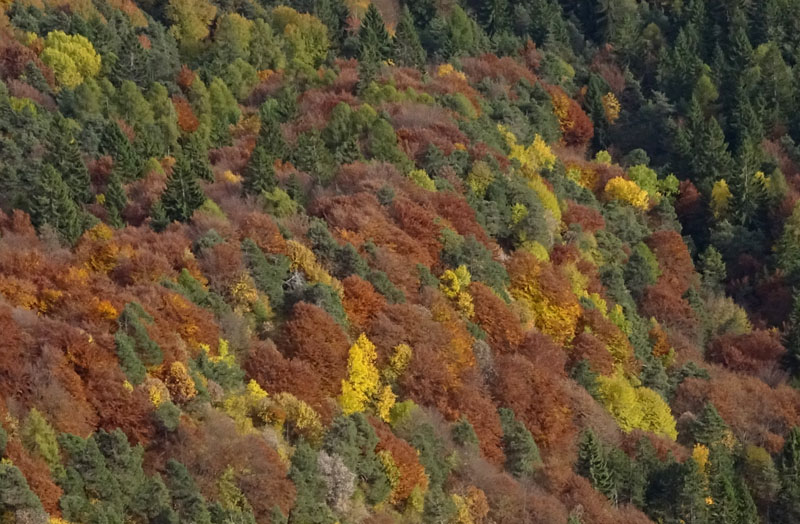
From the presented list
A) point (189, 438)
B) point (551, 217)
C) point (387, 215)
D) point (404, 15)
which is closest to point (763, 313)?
point (551, 217)

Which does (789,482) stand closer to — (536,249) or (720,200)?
(536,249)

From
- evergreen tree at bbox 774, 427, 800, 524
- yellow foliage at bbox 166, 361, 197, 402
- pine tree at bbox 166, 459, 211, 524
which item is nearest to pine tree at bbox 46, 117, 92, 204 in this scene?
yellow foliage at bbox 166, 361, 197, 402

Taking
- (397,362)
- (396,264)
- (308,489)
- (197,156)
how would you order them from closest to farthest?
(308,489) < (397,362) < (396,264) < (197,156)

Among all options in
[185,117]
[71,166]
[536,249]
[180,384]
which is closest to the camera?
[180,384]

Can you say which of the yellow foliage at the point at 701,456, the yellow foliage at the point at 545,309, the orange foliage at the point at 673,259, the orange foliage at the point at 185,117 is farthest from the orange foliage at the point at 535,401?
the orange foliage at the point at 185,117

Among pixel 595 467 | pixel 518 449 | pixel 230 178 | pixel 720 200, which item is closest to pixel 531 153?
pixel 720 200

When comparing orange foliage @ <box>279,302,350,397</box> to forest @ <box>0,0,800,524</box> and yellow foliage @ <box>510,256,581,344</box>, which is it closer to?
forest @ <box>0,0,800,524</box>

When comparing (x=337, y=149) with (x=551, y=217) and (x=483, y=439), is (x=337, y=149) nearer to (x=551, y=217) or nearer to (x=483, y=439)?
(x=551, y=217)
